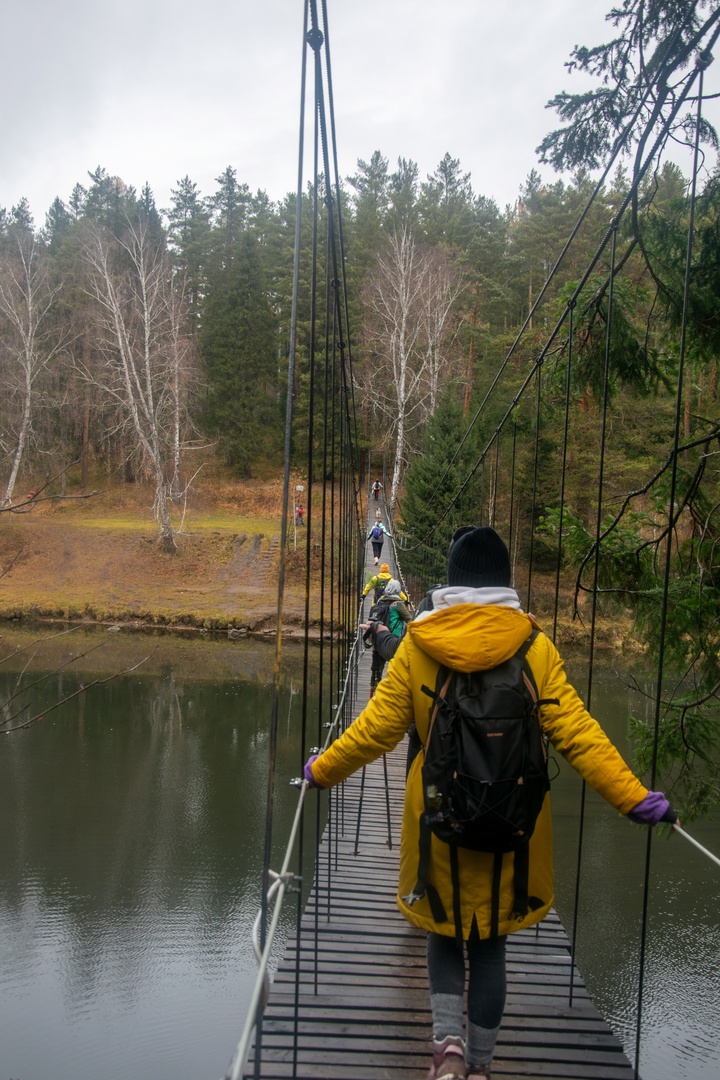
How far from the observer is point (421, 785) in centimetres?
120

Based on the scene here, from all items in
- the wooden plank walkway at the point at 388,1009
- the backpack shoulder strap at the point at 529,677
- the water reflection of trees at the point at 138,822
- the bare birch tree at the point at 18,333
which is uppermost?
the bare birch tree at the point at 18,333

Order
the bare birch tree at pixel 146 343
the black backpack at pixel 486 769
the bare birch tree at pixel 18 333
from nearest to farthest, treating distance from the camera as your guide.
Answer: the black backpack at pixel 486 769 < the bare birch tree at pixel 18 333 < the bare birch tree at pixel 146 343

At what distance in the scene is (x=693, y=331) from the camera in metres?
3.37

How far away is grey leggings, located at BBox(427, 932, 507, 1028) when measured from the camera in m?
1.24

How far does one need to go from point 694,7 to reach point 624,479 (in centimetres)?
955

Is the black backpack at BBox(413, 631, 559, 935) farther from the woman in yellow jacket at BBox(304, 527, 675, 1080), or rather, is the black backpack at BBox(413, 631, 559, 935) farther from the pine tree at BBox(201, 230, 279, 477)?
the pine tree at BBox(201, 230, 279, 477)

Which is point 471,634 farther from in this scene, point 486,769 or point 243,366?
point 243,366

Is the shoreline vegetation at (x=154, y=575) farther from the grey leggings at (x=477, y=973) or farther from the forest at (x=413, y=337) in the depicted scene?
the grey leggings at (x=477, y=973)

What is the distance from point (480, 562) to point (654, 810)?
1.40 ft

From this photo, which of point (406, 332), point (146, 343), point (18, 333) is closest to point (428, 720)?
point (18, 333)

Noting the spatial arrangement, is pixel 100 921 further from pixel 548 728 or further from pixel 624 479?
pixel 624 479

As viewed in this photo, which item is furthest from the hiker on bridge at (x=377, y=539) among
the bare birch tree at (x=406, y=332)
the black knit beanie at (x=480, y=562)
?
the black knit beanie at (x=480, y=562)

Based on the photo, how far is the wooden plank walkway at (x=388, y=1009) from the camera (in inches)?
62.4

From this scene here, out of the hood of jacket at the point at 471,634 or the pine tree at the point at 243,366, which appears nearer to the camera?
the hood of jacket at the point at 471,634
